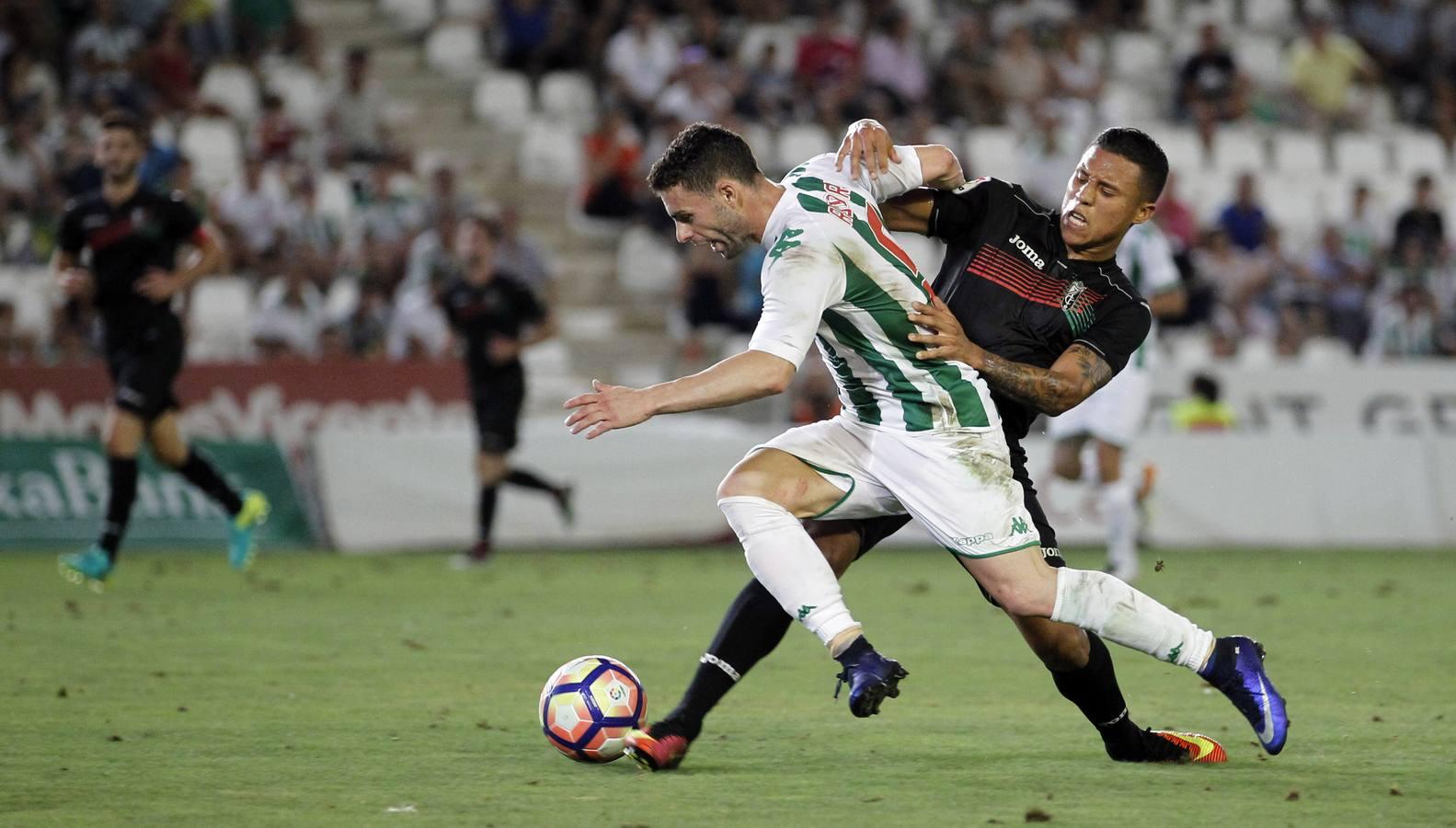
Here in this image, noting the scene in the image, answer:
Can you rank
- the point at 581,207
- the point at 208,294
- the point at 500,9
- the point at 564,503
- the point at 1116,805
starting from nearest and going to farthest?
the point at 1116,805 < the point at 564,503 < the point at 208,294 < the point at 581,207 < the point at 500,9

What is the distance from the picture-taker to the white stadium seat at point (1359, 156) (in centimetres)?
2153

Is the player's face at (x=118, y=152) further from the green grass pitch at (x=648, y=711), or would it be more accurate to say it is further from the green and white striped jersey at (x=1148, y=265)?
the green and white striped jersey at (x=1148, y=265)

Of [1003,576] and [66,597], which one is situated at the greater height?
[1003,576]

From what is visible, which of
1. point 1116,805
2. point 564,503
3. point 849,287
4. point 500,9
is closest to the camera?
point 1116,805

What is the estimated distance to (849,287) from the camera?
5340 mm

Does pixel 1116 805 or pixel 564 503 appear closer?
pixel 1116 805

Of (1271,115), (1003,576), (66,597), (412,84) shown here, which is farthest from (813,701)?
(1271,115)

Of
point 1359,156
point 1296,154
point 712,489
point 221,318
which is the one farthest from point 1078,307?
point 1359,156

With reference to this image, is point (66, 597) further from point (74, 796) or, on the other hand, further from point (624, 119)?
point (624, 119)

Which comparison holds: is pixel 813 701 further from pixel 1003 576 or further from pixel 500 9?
pixel 500 9

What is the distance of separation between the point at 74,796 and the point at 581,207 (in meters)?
13.6

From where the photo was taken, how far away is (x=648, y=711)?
21.7 feet

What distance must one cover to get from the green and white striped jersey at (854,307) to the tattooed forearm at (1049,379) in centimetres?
8

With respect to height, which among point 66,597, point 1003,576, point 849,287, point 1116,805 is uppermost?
point 849,287
